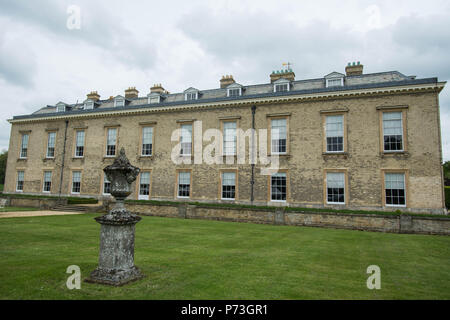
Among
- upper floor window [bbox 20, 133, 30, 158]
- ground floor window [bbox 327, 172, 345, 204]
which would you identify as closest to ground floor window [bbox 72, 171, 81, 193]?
upper floor window [bbox 20, 133, 30, 158]

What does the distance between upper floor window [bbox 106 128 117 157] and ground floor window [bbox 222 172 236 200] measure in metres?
11.5

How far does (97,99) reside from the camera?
33969mm

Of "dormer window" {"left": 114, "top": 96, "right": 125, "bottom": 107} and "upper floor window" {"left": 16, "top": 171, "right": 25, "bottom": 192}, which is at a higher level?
"dormer window" {"left": 114, "top": 96, "right": 125, "bottom": 107}

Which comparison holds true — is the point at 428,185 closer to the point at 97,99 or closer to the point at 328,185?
the point at 328,185

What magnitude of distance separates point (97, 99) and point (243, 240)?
2976 cm

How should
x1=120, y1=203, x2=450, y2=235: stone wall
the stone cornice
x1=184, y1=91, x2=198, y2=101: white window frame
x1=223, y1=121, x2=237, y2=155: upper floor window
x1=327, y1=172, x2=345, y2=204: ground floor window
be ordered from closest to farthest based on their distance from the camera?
x1=120, y1=203, x2=450, y2=235: stone wall, the stone cornice, x1=327, y1=172, x2=345, y2=204: ground floor window, x1=223, y1=121, x2=237, y2=155: upper floor window, x1=184, y1=91, x2=198, y2=101: white window frame

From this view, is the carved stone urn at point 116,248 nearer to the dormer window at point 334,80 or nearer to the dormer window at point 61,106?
the dormer window at point 334,80

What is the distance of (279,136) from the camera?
851 inches

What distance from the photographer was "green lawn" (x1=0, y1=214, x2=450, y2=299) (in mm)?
5168

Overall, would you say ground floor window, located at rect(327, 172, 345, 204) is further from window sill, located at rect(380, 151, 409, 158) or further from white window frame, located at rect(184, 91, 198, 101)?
white window frame, located at rect(184, 91, 198, 101)

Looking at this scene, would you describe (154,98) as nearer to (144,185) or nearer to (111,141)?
(111,141)

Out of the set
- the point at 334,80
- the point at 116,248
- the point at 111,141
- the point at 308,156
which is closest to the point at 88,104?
the point at 111,141

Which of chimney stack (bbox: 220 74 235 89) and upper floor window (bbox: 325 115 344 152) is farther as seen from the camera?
chimney stack (bbox: 220 74 235 89)
